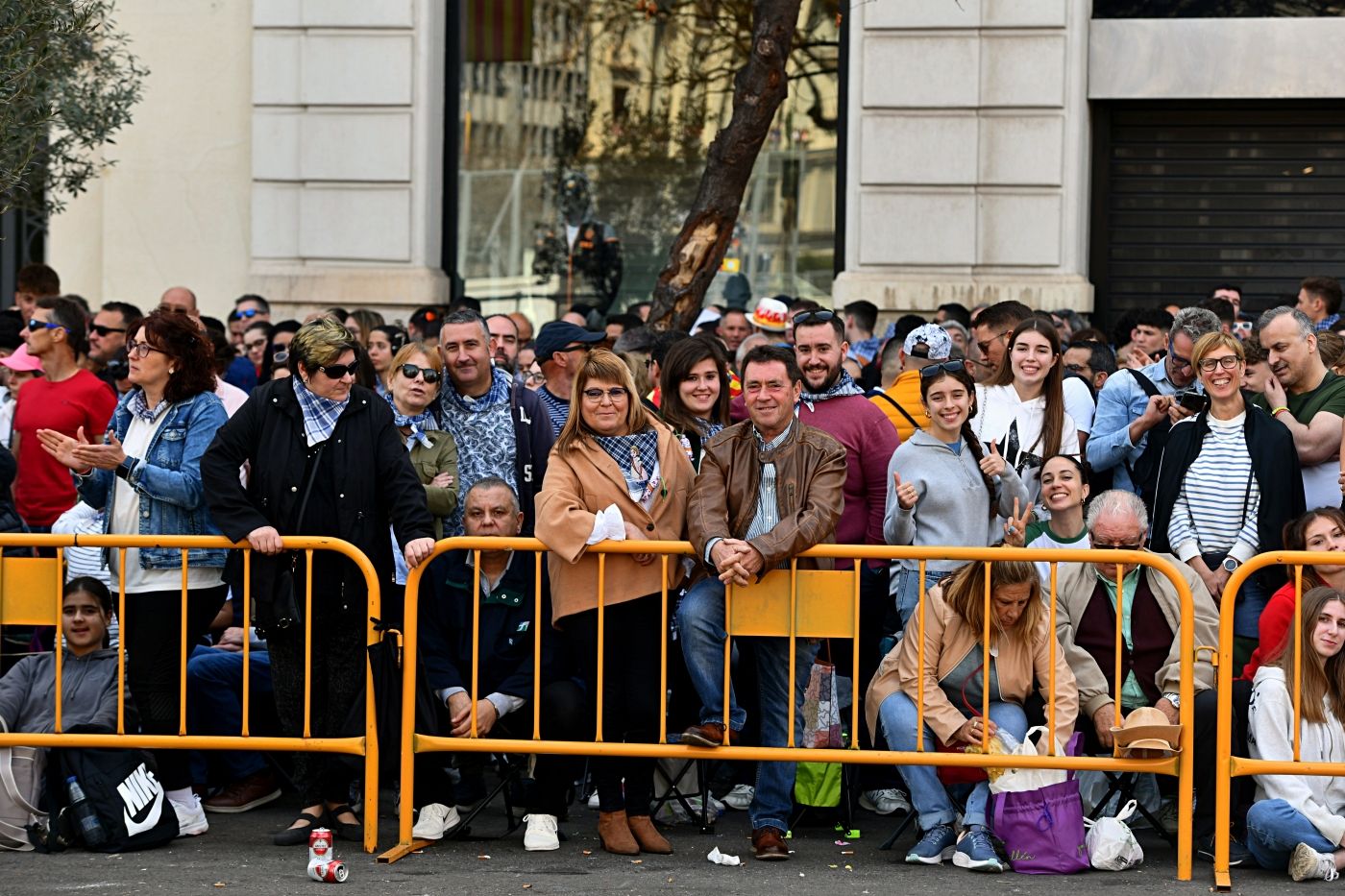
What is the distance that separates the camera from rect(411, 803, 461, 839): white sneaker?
7637mm

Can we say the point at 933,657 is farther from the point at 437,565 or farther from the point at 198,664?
the point at 198,664

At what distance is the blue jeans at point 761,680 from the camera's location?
754cm

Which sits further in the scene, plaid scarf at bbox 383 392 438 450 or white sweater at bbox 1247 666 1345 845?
plaid scarf at bbox 383 392 438 450

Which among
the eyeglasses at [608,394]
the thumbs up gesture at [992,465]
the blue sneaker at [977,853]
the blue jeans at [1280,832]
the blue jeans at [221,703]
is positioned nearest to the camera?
the blue jeans at [1280,832]

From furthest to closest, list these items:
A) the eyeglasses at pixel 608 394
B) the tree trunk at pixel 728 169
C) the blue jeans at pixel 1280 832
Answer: the tree trunk at pixel 728 169 → the eyeglasses at pixel 608 394 → the blue jeans at pixel 1280 832

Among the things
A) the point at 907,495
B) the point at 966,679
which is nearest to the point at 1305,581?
the point at 966,679

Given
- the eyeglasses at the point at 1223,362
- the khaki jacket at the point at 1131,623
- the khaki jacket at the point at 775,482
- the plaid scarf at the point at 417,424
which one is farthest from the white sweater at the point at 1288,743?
the plaid scarf at the point at 417,424

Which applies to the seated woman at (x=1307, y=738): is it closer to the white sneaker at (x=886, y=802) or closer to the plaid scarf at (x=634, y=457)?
the white sneaker at (x=886, y=802)

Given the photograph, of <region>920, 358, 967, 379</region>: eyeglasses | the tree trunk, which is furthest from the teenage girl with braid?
the tree trunk

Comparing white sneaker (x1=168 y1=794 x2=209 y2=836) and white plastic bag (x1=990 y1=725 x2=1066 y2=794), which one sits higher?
white plastic bag (x1=990 y1=725 x2=1066 y2=794)

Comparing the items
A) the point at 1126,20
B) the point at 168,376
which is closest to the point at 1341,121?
the point at 1126,20

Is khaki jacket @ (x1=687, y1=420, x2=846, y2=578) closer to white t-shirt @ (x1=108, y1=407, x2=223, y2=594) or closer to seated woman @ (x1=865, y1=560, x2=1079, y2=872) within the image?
seated woman @ (x1=865, y1=560, x2=1079, y2=872)

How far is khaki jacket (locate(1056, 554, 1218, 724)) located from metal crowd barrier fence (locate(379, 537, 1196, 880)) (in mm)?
96

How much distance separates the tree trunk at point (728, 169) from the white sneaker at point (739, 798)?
4.53 meters
